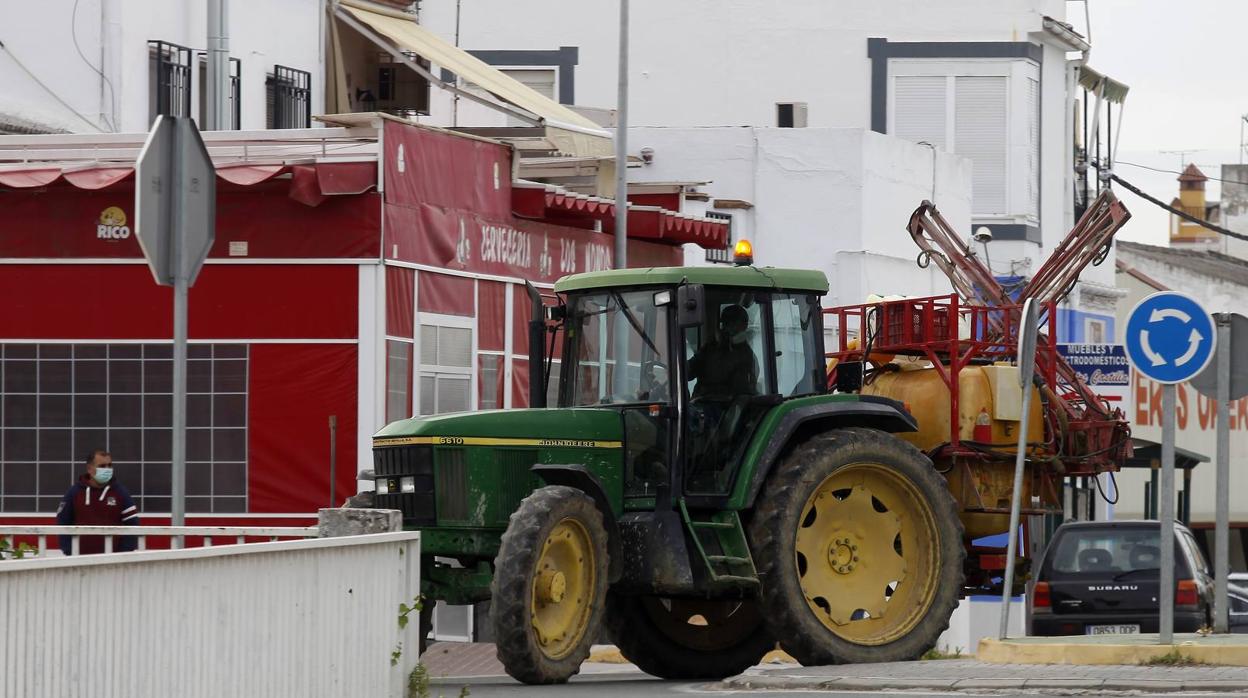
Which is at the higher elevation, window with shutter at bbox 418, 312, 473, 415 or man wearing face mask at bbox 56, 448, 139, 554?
window with shutter at bbox 418, 312, 473, 415

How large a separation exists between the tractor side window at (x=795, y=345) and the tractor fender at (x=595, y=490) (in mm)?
1520

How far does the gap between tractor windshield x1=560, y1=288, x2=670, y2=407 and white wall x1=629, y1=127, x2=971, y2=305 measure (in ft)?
66.6

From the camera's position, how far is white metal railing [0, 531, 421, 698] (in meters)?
8.09

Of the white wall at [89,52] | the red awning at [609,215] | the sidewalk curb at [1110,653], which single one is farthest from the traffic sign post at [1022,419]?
the white wall at [89,52]

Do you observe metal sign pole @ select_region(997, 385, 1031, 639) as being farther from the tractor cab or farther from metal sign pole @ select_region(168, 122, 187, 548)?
metal sign pole @ select_region(168, 122, 187, 548)

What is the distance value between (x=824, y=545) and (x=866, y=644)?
0.66 metres

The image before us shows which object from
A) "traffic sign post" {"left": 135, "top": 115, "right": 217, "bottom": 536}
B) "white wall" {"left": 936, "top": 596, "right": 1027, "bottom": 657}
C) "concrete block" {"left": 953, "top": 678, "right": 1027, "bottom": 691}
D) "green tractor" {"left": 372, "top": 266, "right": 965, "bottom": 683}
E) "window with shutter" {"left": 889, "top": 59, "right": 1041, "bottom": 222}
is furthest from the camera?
"window with shutter" {"left": 889, "top": 59, "right": 1041, "bottom": 222}

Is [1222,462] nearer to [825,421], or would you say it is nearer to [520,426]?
[825,421]

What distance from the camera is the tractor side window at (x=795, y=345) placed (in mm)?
14508

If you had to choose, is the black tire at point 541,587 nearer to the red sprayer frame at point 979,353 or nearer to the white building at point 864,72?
the red sprayer frame at point 979,353

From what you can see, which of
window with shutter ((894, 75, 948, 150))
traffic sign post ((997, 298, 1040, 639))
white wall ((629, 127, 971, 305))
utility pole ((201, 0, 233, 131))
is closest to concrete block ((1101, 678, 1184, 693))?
traffic sign post ((997, 298, 1040, 639))

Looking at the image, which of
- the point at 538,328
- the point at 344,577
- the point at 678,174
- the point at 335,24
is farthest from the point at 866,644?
the point at 678,174

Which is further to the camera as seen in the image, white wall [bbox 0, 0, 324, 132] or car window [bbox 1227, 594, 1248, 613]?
white wall [bbox 0, 0, 324, 132]

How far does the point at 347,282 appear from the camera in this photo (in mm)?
20812
